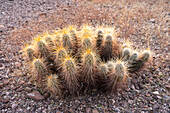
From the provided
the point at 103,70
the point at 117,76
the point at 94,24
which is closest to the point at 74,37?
the point at 103,70

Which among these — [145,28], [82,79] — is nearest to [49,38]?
[82,79]

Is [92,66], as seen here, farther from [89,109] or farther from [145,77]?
[145,77]

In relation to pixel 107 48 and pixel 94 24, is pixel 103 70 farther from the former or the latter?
pixel 94 24

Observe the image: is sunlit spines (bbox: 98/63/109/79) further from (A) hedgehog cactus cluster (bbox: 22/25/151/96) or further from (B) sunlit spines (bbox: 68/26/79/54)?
(B) sunlit spines (bbox: 68/26/79/54)

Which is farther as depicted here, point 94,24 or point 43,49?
point 94,24

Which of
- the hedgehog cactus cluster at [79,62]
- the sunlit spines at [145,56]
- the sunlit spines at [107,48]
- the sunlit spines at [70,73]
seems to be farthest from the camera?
the sunlit spines at [145,56]

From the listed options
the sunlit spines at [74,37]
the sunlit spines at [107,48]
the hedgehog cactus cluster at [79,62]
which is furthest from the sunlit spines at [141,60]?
the sunlit spines at [74,37]

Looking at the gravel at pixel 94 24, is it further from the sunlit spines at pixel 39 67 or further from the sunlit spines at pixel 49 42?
the sunlit spines at pixel 49 42
